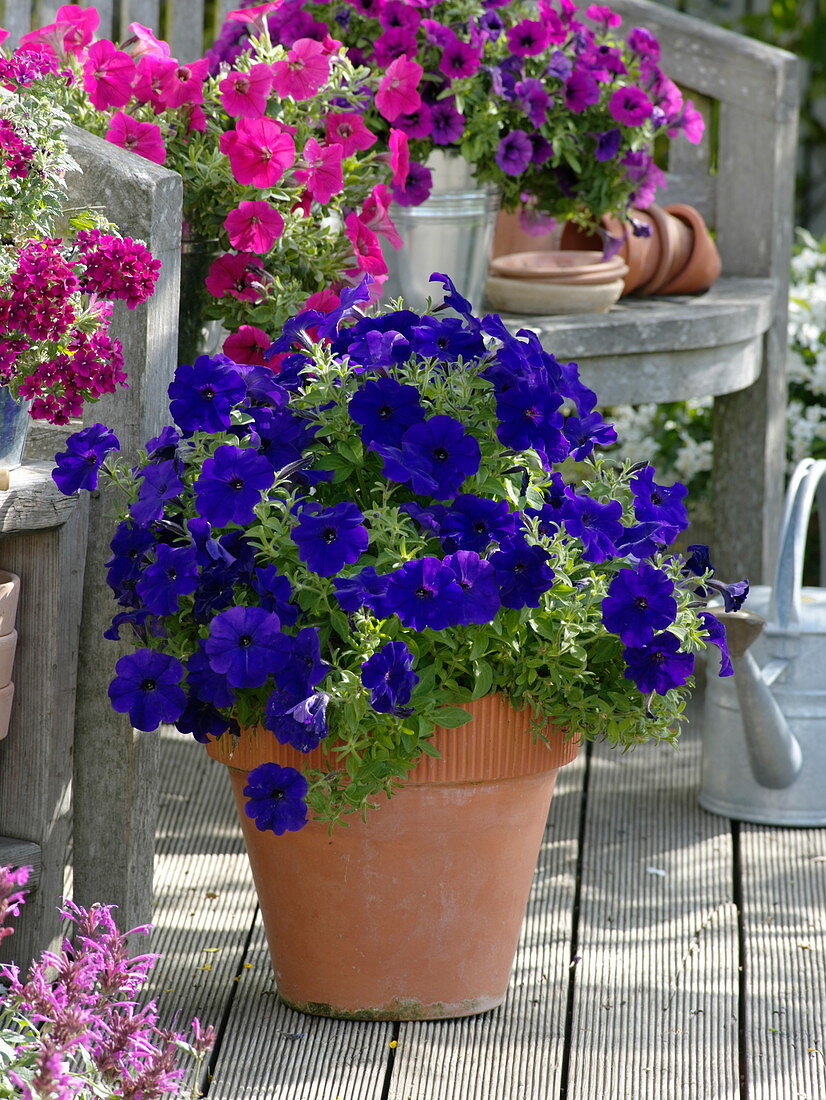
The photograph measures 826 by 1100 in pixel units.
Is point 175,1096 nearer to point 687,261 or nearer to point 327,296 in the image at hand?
point 327,296

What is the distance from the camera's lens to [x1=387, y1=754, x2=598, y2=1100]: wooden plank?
171 cm

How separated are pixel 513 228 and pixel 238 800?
67.3 inches

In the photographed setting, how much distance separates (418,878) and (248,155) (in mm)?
964

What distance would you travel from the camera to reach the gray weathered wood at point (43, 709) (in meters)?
1.76

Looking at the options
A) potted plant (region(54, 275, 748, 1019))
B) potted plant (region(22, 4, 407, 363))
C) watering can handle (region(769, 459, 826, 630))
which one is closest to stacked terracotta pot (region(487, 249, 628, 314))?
watering can handle (region(769, 459, 826, 630))

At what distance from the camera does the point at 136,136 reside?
6.32 ft

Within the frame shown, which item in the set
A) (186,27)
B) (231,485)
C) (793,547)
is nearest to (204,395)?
(231,485)

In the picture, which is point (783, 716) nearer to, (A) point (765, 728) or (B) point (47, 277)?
(A) point (765, 728)

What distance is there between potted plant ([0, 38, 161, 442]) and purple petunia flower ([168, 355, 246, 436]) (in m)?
0.07

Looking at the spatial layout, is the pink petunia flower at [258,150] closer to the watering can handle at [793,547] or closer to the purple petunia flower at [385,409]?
the purple petunia flower at [385,409]

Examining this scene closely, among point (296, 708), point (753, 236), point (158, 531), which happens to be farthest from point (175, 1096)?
point (753, 236)

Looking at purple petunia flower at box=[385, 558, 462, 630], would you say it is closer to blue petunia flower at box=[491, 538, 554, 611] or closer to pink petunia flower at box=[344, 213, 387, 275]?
blue petunia flower at box=[491, 538, 554, 611]

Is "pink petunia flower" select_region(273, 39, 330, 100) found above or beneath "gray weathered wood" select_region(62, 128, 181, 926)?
above

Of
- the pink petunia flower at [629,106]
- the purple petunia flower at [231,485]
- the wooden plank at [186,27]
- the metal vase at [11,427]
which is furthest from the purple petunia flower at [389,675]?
the wooden plank at [186,27]
